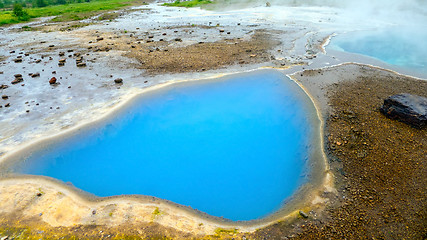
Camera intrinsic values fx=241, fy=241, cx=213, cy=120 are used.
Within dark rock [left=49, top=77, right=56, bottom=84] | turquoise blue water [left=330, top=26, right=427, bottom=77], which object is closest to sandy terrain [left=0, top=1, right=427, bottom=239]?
dark rock [left=49, top=77, right=56, bottom=84]

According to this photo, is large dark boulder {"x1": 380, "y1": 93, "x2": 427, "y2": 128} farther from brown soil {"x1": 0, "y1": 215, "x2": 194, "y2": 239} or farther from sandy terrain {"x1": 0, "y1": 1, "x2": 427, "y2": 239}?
brown soil {"x1": 0, "y1": 215, "x2": 194, "y2": 239}

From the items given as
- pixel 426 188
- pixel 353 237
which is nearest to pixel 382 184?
pixel 426 188

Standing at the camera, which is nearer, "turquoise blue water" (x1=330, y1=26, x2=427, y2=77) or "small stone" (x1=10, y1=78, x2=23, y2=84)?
"small stone" (x1=10, y1=78, x2=23, y2=84)

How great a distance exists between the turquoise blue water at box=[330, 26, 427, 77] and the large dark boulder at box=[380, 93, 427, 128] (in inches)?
293

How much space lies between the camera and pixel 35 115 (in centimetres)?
1066

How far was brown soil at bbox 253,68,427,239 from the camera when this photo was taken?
228 inches

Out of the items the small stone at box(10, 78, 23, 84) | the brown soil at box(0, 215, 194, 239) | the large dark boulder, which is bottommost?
the brown soil at box(0, 215, 194, 239)

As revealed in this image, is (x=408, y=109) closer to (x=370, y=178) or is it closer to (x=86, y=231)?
(x=370, y=178)

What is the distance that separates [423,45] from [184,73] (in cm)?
1983

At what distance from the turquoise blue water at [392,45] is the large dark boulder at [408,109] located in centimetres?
745

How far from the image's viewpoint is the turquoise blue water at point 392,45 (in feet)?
54.6

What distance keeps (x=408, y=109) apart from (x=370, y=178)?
13.4ft

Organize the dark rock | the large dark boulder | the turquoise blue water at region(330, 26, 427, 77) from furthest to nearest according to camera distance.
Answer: the turquoise blue water at region(330, 26, 427, 77)
the dark rock
the large dark boulder

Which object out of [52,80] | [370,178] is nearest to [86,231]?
[370,178]
